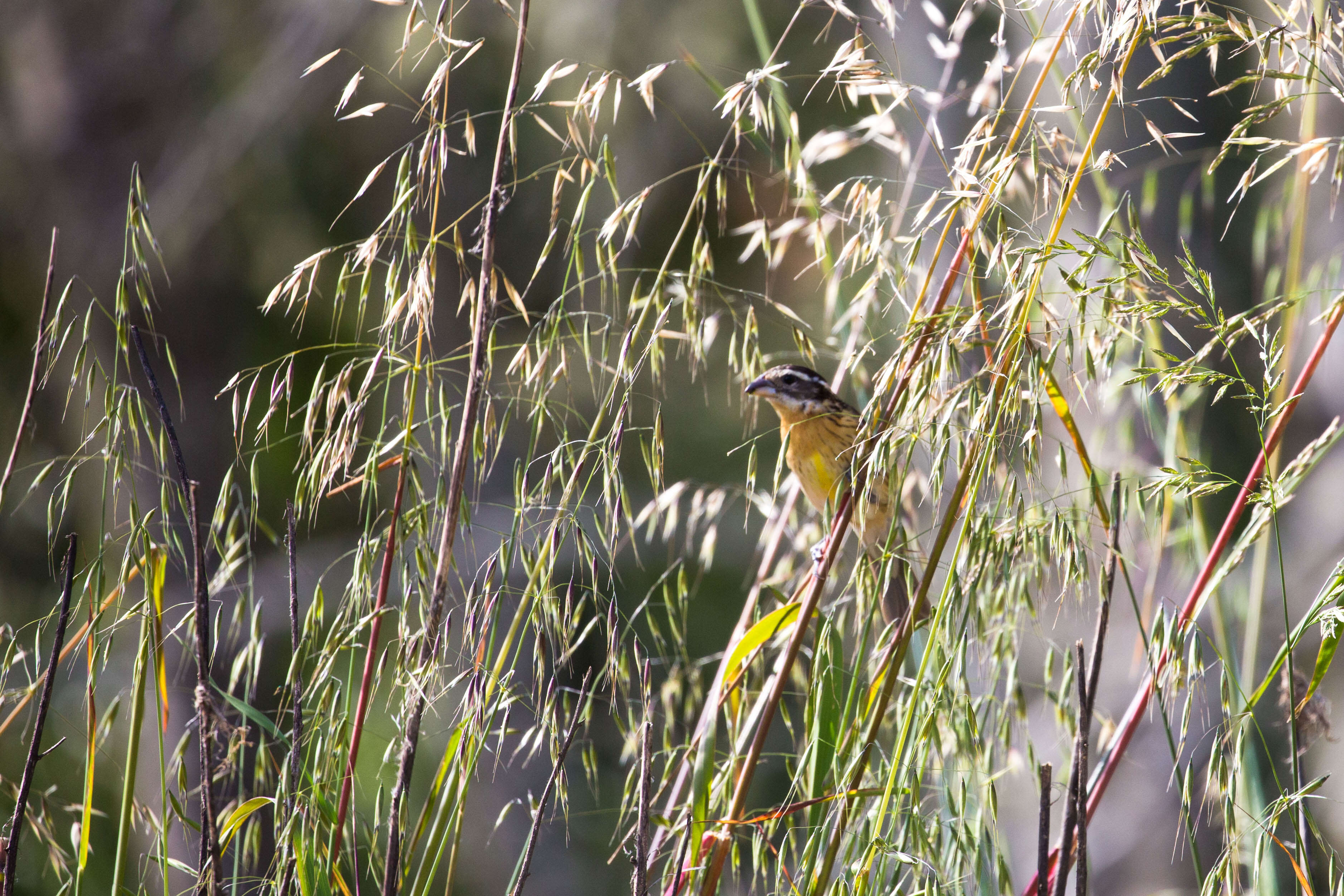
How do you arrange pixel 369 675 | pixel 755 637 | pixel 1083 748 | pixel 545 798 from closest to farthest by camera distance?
pixel 1083 748
pixel 545 798
pixel 369 675
pixel 755 637

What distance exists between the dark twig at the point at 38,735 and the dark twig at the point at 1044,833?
0.96 m

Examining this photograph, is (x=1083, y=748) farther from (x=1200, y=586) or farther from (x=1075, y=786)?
(x=1200, y=586)

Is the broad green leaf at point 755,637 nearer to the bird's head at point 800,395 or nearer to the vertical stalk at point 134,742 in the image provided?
the vertical stalk at point 134,742

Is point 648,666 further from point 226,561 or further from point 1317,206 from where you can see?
point 1317,206

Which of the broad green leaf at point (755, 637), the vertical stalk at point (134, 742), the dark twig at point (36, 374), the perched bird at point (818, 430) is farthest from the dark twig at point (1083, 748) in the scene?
the dark twig at point (36, 374)

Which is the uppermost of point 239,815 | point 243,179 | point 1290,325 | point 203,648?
point 243,179

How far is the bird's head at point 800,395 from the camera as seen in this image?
2854mm

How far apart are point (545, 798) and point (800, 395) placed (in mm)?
2034

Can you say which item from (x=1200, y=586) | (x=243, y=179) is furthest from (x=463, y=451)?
(x=243, y=179)

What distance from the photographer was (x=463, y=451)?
109 centimetres

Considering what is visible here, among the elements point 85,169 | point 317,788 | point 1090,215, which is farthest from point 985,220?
point 85,169

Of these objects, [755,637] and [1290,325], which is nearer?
[755,637]

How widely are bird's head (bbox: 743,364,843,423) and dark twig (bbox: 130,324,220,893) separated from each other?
185 centimetres

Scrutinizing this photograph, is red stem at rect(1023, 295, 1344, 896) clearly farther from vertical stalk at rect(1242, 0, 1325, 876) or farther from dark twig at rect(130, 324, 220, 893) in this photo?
dark twig at rect(130, 324, 220, 893)
